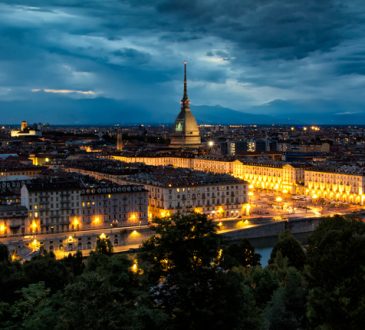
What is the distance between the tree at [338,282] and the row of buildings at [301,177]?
4871cm

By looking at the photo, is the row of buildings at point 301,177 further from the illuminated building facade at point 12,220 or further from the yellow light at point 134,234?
the illuminated building facade at point 12,220

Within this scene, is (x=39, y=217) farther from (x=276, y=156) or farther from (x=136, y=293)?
(x=276, y=156)

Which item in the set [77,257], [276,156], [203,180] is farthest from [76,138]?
[77,257]

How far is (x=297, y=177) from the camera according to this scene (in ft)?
250

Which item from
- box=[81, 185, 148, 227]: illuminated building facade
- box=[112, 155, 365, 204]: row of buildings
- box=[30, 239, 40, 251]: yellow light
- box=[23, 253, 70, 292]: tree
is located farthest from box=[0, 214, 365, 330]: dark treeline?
box=[112, 155, 365, 204]: row of buildings

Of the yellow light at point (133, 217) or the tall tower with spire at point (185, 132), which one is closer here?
the yellow light at point (133, 217)

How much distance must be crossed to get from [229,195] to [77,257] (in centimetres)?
2338

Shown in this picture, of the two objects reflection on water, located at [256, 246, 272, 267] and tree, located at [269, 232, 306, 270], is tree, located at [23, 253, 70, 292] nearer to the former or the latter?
tree, located at [269, 232, 306, 270]

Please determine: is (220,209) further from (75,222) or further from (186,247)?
(186,247)

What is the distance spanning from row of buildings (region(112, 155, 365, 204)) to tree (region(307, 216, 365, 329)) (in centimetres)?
4871

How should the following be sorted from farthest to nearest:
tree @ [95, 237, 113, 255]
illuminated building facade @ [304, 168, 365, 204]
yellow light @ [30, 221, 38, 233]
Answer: illuminated building facade @ [304, 168, 365, 204] < yellow light @ [30, 221, 38, 233] < tree @ [95, 237, 113, 255]

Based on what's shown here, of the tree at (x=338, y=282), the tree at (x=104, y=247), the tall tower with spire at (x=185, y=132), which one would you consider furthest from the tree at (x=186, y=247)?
the tall tower with spire at (x=185, y=132)

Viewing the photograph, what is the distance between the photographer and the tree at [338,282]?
1647 centimetres

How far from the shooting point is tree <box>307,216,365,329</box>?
54.0ft
